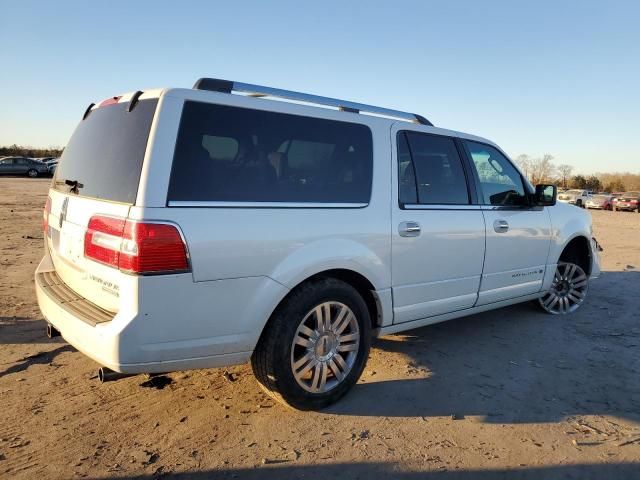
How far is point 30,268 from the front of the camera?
6863 mm

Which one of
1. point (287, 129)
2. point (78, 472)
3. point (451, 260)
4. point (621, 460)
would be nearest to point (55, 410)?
point (78, 472)

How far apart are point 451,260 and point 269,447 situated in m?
2.05

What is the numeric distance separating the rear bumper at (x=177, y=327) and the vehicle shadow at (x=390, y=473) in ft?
1.91

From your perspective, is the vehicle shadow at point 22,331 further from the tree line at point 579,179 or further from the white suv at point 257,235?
the tree line at point 579,179

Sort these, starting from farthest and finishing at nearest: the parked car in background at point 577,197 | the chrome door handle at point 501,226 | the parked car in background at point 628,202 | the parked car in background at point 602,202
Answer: the parked car in background at point 577,197 < the parked car in background at point 602,202 < the parked car in background at point 628,202 < the chrome door handle at point 501,226

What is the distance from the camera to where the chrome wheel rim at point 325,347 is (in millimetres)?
3092

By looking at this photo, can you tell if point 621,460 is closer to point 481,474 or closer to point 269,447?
point 481,474

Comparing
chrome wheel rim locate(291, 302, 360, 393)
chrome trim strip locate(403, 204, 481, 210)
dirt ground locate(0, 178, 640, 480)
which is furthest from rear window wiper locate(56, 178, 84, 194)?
chrome trim strip locate(403, 204, 481, 210)

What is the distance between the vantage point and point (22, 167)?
125 ft

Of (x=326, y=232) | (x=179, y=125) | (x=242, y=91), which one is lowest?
(x=326, y=232)

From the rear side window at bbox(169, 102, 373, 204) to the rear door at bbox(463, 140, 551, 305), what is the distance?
1.49 m

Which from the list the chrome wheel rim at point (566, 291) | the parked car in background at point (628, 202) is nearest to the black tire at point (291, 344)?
the chrome wheel rim at point (566, 291)

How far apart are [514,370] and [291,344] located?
2.05 m

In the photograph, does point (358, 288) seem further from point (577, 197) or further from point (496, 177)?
point (577, 197)
